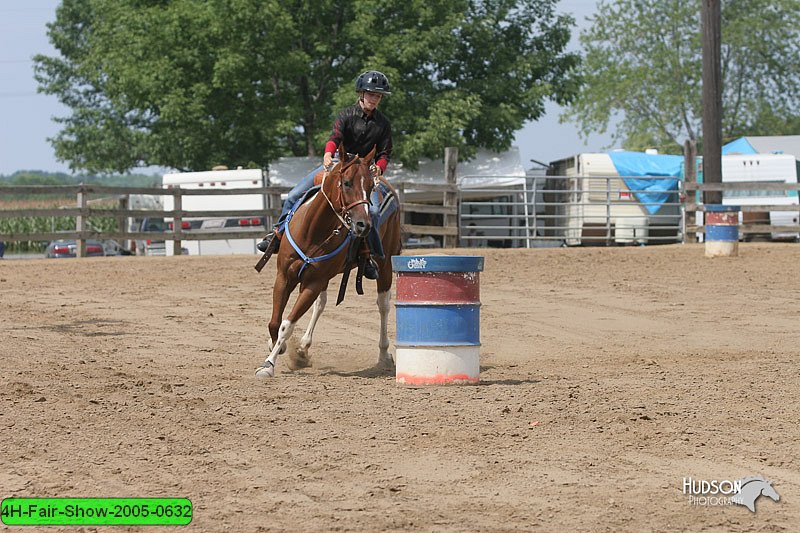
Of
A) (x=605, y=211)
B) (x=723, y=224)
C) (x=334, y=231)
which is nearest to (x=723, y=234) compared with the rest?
(x=723, y=224)

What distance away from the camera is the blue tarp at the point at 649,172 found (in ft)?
114

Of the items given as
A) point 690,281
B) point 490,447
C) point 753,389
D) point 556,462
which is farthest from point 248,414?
point 690,281

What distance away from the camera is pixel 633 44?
70312 mm

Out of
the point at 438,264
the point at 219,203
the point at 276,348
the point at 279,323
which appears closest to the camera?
the point at 438,264

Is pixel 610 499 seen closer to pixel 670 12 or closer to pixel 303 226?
pixel 303 226

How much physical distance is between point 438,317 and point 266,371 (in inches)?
67.9

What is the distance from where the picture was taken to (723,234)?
988 inches

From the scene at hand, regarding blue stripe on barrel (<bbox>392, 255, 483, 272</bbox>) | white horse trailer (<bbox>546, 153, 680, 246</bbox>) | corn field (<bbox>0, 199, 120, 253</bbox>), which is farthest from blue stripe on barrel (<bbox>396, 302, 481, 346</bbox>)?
corn field (<bbox>0, 199, 120, 253</bbox>)

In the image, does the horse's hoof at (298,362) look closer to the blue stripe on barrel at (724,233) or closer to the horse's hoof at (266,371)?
the horse's hoof at (266,371)

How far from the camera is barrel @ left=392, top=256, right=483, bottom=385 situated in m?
9.52

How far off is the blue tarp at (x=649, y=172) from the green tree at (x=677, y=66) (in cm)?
3294

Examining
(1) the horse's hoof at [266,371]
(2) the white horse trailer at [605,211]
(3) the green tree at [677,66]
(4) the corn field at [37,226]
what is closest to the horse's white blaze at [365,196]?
(1) the horse's hoof at [266,371]

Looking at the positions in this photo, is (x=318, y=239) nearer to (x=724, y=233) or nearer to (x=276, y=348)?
(x=276, y=348)

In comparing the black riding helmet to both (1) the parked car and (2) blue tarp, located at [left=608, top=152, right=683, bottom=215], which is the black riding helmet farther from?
(2) blue tarp, located at [left=608, top=152, right=683, bottom=215]
